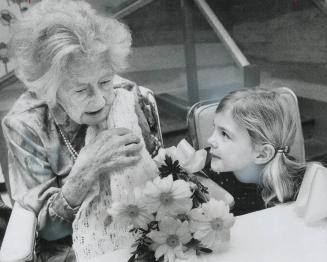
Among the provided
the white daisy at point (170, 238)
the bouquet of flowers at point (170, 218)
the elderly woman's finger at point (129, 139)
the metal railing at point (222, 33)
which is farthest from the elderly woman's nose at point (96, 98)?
the metal railing at point (222, 33)

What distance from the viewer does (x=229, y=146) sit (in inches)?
44.4

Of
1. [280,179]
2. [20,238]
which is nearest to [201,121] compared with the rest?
[280,179]

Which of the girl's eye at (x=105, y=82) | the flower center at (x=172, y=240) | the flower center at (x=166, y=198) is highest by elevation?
the girl's eye at (x=105, y=82)

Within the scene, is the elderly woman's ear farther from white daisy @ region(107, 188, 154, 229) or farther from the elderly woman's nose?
white daisy @ region(107, 188, 154, 229)

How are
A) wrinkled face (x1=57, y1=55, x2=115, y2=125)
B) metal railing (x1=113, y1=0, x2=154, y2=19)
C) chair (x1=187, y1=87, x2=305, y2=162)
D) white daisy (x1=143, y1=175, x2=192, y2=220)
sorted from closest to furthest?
white daisy (x1=143, y1=175, x2=192, y2=220)
wrinkled face (x1=57, y1=55, x2=115, y2=125)
metal railing (x1=113, y1=0, x2=154, y2=19)
chair (x1=187, y1=87, x2=305, y2=162)

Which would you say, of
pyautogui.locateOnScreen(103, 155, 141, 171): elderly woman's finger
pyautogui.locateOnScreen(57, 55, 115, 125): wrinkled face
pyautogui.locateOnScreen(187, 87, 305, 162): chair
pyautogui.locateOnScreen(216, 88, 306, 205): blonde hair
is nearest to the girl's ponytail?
pyautogui.locateOnScreen(216, 88, 306, 205): blonde hair

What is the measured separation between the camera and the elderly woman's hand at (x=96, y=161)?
991 mm

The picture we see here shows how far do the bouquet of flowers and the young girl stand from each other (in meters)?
0.25

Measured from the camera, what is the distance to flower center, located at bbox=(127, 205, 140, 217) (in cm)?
85

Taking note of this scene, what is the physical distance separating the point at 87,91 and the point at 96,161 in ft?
0.61

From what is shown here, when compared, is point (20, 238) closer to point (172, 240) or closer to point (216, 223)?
point (172, 240)

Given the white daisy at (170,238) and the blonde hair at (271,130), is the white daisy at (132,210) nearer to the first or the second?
the white daisy at (170,238)

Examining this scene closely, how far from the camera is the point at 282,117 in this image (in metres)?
1.14

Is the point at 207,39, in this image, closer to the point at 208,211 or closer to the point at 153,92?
the point at 153,92
